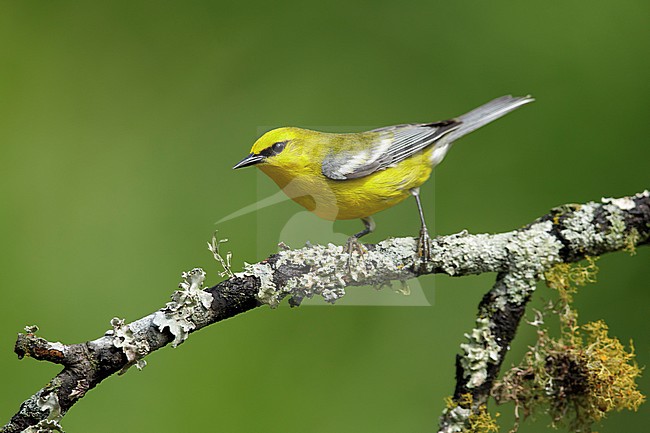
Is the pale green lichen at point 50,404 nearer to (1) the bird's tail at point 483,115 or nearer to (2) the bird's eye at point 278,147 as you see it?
(2) the bird's eye at point 278,147

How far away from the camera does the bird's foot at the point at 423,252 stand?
111 cm

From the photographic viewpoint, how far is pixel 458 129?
1.34m

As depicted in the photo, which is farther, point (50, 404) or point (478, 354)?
point (478, 354)

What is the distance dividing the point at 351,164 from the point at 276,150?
136 millimetres

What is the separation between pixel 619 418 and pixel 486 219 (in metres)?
0.50

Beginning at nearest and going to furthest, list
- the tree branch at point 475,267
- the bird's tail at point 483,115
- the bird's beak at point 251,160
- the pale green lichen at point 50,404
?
the pale green lichen at point 50,404 → the tree branch at point 475,267 → the bird's beak at point 251,160 → the bird's tail at point 483,115

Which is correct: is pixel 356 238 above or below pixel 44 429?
above

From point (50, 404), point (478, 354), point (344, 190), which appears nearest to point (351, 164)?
point (344, 190)

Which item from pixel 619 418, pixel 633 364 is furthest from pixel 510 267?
pixel 619 418

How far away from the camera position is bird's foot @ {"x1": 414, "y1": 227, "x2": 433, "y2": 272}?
1.11 m

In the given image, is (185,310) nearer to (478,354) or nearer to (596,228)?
(478,354)

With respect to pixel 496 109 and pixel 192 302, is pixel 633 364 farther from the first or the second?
pixel 192 302

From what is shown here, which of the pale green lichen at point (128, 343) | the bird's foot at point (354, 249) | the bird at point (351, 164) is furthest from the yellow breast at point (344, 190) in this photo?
the pale green lichen at point (128, 343)

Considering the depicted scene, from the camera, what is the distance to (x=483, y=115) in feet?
4.37
